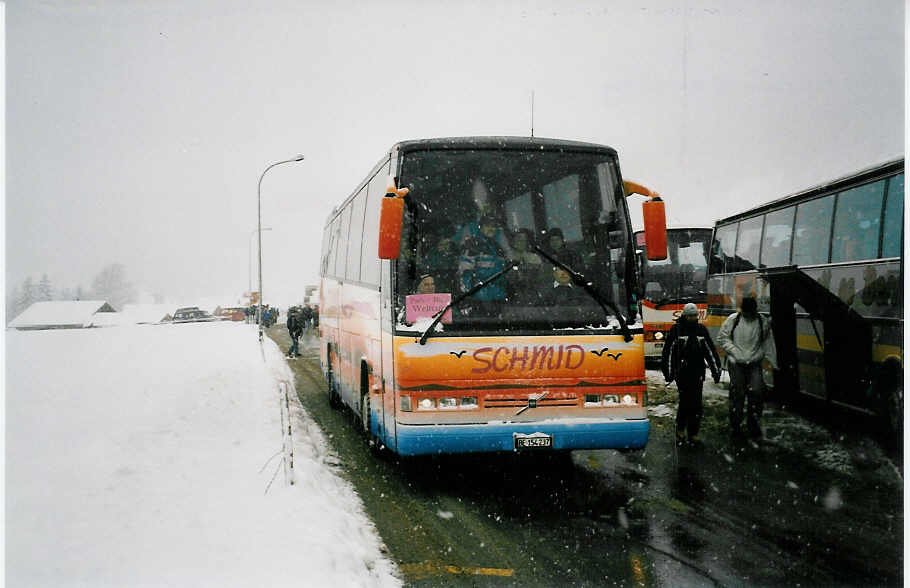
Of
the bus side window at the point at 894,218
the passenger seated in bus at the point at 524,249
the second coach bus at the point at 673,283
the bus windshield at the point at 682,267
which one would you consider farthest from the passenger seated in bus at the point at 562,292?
the bus windshield at the point at 682,267

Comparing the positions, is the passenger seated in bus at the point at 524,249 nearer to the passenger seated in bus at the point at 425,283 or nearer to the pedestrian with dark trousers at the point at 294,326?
the passenger seated in bus at the point at 425,283

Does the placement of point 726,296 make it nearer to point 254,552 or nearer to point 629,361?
point 629,361

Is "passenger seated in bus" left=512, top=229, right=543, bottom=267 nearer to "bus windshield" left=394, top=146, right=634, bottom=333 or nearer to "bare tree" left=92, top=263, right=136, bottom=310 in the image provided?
"bus windshield" left=394, top=146, right=634, bottom=333

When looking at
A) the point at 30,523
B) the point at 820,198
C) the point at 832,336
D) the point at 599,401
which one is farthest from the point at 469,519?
the point at 820,198

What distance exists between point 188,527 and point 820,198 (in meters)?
8.77

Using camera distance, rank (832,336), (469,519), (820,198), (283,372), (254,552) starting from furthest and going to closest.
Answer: (283,372) → (820,198) → (832,336) → (469,519) → (254,552)

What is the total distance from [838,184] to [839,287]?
1.33 m

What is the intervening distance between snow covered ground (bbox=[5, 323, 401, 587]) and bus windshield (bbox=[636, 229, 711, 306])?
383 inches

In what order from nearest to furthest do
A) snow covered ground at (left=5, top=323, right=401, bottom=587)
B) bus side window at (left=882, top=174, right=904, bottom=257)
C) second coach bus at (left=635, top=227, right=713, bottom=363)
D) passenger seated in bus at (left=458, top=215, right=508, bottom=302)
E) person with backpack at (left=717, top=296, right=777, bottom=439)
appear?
snow covered ground at (left=5, top=323, right=401, bottom=587) < passenger seated in bus at (left=458, top=215, right=508, bottom=302) < bus side window at (left=882, top=174, right=904, bottom=257) < person with backpack at (left=717, top=296, right=777, bottom=439) < second coach bus at (left=635, top=227, right=713, bottom=363)

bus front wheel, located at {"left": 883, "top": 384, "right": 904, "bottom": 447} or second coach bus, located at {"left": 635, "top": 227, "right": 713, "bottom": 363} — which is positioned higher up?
second coach bus, located at {"left": 635, "top": 227, "right": 713, "bottom": 363}

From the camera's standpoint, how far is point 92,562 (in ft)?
16.7

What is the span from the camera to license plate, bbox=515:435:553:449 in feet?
21.0

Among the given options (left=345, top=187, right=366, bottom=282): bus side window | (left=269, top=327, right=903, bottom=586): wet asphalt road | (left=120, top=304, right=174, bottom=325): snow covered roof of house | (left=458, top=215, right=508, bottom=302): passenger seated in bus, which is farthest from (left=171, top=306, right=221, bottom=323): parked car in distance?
(left=458, top=215, right=508, bottom=302): passenger seated in bus

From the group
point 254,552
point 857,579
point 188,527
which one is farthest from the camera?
point 188,527
